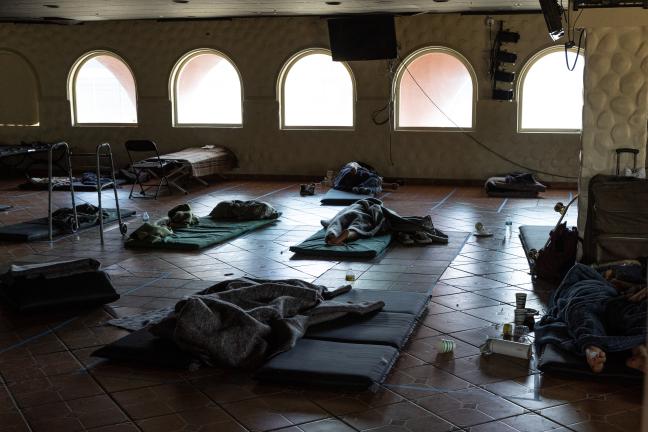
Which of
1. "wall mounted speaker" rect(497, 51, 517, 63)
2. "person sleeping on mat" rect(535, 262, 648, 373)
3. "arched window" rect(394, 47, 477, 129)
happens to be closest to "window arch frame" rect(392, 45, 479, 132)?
"arched window" rect(394, 47, 477, 129)

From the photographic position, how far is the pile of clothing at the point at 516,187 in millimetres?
11078

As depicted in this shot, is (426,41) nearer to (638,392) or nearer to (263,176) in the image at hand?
(263,176)

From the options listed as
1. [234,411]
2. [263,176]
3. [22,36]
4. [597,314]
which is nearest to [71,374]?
[234,411]

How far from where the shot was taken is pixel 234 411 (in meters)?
3.79

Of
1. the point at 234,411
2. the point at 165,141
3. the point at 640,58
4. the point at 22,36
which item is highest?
the point at 22,36

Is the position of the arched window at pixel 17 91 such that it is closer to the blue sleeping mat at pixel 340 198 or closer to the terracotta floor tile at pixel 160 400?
the blue sleeping mat at pixel 340 198

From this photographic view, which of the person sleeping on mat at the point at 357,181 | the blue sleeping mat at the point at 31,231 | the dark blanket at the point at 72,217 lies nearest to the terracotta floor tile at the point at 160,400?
the blue sleeping mat at the point at 31,231

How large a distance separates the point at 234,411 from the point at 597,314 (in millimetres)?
2159

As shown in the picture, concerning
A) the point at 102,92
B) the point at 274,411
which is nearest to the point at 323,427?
the point at 274,411

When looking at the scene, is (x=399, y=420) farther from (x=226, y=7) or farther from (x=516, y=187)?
(x=226, y=7)

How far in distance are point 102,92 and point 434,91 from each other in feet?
19.8

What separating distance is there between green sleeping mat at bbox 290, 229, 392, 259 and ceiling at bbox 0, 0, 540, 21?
406 centimetres

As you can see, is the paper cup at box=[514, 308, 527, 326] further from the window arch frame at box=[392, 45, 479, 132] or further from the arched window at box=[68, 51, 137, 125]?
the arched window at box=[68, 51, 137, 125]

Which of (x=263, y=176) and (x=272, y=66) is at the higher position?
(x=272, y=66)
